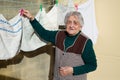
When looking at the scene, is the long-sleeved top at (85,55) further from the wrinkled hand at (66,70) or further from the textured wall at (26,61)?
the textured wall at (26,61)

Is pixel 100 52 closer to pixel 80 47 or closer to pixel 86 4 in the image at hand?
pixel 86 4

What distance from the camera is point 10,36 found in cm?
194

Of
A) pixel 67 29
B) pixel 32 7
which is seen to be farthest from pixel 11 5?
pixel 67 29

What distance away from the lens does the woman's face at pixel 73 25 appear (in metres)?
2.04

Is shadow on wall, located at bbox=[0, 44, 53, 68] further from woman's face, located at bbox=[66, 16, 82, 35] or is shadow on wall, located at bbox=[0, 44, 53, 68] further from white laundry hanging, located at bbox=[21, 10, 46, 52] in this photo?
woman's face, located at bbox=[66, 16, 82, 35]

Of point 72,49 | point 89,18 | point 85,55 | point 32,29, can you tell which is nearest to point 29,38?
point 32,29

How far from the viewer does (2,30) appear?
6.16ft

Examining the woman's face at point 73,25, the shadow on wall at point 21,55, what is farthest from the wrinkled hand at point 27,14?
the shadow on wall at point 21,55

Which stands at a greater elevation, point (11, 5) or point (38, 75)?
point (11, 5)

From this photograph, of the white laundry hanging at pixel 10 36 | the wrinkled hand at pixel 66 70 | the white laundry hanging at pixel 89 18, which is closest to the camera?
the white laundry hanging at pixel 10 36

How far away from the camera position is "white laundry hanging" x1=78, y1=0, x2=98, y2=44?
2520mm

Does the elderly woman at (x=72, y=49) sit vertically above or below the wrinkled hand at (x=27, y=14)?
below

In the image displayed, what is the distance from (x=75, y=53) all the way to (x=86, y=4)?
64cm

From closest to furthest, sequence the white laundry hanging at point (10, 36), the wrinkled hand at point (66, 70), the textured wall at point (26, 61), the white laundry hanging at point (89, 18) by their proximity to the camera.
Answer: the white laundry hanging at point (10, 36) → the wrinkled hand at point (66, 70) → the textured wall at point (26, 61) → the white laundry hanging at point (89, 18)
